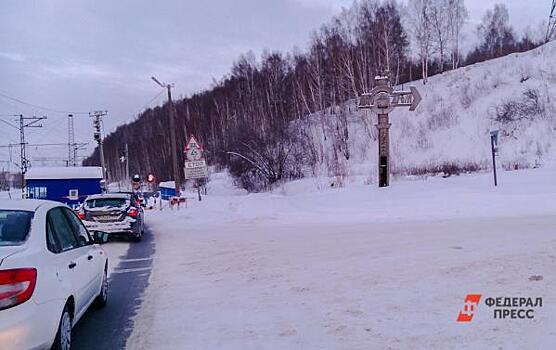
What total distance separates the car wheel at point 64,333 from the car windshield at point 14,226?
31.3 inches

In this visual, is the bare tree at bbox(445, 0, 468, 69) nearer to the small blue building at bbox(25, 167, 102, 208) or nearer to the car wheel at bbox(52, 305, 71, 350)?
the small blue building at bbox(25, 167, 102, 208)

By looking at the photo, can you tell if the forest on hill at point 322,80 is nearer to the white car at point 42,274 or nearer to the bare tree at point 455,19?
the bare tree at point 455,19

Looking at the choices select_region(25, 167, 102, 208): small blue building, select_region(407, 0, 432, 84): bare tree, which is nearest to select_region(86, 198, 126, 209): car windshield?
select_region(25, 167, 102, 208): small blue building

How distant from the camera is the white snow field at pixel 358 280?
17.5 ft

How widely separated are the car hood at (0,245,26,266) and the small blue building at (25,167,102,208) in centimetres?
2853

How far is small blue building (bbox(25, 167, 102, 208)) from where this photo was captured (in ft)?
104

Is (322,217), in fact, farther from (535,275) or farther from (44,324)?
(44,324)

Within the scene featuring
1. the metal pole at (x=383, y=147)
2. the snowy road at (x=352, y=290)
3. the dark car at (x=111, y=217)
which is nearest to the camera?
the snowy road at (x=352, y=290)

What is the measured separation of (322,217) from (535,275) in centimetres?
1182

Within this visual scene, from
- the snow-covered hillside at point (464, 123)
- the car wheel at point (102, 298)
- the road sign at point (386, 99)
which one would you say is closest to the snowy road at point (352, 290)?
the car wheel at point (102, 298)

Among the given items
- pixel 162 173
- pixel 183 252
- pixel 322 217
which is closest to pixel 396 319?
pixel 183 252

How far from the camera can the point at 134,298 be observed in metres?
7.70

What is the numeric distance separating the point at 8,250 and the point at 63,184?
1180 inches

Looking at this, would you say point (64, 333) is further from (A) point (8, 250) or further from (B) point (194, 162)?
(B) point (194, 162)
